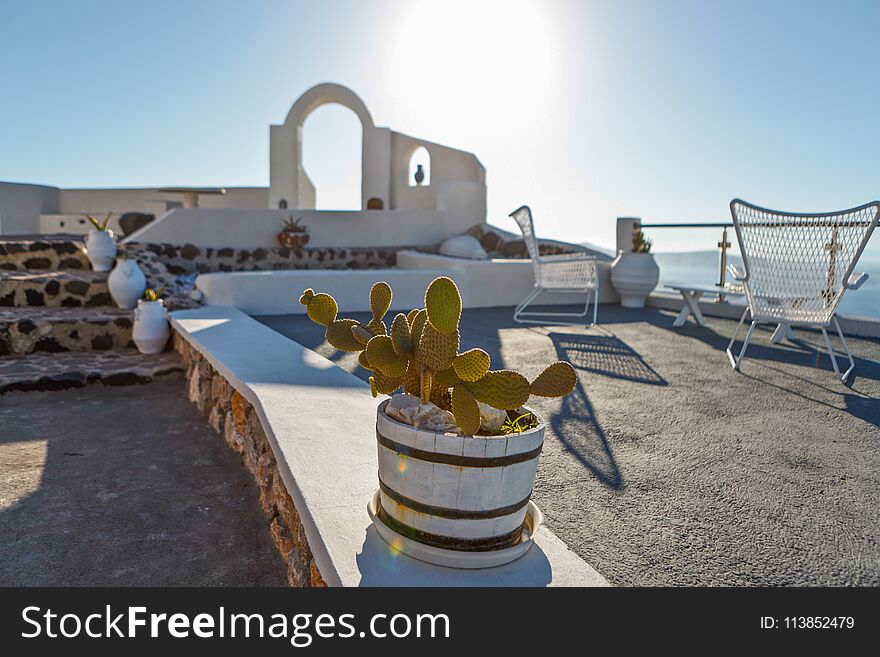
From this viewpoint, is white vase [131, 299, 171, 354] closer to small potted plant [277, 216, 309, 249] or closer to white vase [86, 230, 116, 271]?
white vase [86, 230, 116, 271]

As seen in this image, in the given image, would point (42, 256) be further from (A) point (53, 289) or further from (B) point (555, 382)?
(B) point (555, 382)

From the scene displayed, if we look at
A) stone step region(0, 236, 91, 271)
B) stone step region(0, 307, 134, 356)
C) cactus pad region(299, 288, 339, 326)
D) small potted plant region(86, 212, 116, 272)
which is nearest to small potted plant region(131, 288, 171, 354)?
stone step region(0, 307, 134, 356)

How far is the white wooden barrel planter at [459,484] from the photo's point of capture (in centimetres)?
108

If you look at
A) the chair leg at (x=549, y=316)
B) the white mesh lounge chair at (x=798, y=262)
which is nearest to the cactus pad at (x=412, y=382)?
the white mesh lounge chair at (x=798, y=262)

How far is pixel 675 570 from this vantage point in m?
1.25

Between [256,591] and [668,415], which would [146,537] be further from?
[668,415]

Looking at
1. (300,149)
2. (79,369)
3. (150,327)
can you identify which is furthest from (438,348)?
(300,149)

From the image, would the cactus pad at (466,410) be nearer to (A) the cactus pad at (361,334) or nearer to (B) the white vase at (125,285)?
(A) the cactus pad at (361,334)

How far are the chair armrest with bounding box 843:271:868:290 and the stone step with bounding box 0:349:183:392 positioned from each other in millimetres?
3875

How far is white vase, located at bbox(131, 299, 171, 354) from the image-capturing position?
407 cm

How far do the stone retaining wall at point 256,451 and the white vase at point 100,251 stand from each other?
222cm

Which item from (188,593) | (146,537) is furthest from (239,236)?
(188,593)

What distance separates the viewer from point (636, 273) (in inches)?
245

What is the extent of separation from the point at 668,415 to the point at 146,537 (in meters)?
1.95
